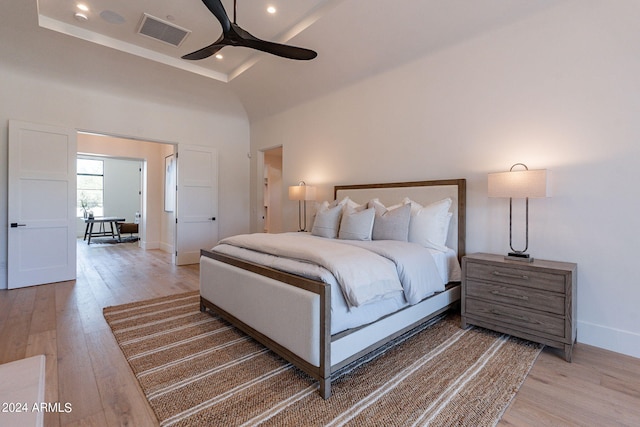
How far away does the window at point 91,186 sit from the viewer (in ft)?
32.3

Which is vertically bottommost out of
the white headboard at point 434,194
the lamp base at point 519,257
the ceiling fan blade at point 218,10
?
the lamp base at point 519,257

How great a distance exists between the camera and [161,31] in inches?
144

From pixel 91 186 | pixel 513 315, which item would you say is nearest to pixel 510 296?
pixel 513 315

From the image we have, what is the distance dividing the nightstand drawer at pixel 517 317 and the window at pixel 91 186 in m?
11.7

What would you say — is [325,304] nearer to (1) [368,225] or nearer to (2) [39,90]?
(1) [368,225]

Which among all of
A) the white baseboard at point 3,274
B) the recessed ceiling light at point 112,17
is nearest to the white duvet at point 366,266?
the recessed ceiling light at point 112,17

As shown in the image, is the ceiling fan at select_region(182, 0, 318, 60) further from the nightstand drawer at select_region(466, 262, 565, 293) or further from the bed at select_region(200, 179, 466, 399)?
the nightstand drawer at select_region(466, 262, 565, 293)

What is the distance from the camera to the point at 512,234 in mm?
2830

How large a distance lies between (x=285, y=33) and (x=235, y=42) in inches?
46.8

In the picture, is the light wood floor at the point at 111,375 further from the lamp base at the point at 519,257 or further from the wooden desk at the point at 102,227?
the wooden desk at the point at 102,227

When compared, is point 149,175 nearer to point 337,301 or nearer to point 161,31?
point 161,31

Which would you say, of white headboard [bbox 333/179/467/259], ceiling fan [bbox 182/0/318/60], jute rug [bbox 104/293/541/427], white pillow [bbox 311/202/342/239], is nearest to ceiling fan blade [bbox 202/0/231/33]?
ceiling fan [bbox 182/0/318/60]

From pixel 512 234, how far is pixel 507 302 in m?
0.74

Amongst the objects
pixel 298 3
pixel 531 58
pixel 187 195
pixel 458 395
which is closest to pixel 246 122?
pixel 187 195
